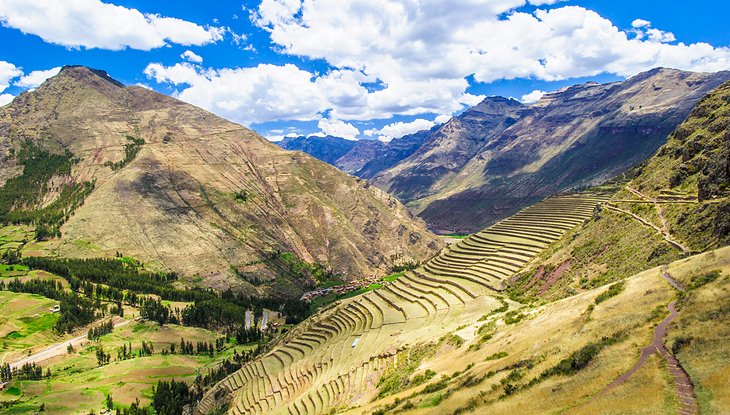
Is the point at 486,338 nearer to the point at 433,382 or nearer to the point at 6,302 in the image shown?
the point at 433,382

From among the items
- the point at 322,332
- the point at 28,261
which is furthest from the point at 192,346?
the point at 28,261

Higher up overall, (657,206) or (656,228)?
(657,206)

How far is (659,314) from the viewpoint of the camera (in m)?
26.1

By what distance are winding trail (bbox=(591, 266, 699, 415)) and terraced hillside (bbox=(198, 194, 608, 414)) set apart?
28473 millimetres

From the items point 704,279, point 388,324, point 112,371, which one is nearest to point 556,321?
point 704,279

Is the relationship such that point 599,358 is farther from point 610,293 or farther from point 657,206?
point 657,206

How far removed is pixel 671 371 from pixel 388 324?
170ft

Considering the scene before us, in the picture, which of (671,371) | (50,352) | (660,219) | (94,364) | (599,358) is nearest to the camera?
(671,371)

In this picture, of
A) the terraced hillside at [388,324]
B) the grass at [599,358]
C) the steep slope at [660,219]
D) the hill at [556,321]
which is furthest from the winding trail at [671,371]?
the terraced hillside at [388,324]

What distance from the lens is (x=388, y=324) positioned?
228 feet

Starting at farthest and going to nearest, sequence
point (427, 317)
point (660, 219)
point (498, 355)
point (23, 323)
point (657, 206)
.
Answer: point (23, 323) → point (427, 317) → point (657, 206) → point (660, 219) → point (498, 355)

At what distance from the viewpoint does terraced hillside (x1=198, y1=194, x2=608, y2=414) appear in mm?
55344

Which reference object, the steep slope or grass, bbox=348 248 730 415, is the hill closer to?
grass, bbox=348 248 730 415

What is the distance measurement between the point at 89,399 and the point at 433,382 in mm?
91923
